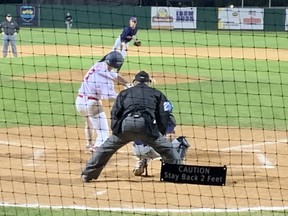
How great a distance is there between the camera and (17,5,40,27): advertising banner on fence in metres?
43.2

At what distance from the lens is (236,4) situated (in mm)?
50281

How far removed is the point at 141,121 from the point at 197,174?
3.86 ft

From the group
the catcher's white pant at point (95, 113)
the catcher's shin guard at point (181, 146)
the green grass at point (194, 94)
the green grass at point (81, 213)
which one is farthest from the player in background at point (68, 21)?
the green grass at point (81, 213)

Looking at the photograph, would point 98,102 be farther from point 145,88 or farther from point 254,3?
point 254,3

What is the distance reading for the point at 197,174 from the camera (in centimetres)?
724

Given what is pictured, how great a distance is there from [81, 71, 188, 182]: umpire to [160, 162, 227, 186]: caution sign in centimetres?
89

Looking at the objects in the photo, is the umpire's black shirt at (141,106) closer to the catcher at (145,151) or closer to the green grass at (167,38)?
the catcher at (145,151)

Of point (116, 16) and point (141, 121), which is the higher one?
point (116, 16)

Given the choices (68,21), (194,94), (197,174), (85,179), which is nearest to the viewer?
(197,174)

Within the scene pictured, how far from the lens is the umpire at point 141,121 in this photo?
320 inches

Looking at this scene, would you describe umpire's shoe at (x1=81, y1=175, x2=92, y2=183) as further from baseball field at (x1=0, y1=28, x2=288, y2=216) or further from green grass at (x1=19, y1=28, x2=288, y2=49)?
green grass at (x1=19, y1=28, x2=288, y2=49)

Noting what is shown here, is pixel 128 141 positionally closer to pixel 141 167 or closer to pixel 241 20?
pixel 141 167

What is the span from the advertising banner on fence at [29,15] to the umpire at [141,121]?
35592 mm

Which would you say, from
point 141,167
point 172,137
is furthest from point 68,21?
point 141,167
